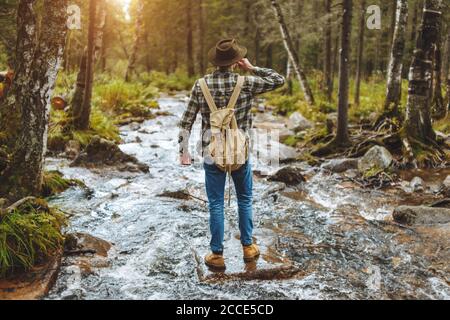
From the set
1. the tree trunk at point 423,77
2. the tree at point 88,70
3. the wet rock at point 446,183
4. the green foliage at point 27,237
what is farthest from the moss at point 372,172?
the tree at point 88,70

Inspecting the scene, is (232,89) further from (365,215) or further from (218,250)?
(365,215)

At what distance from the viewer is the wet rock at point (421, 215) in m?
6.90

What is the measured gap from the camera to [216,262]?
5312 millimetres

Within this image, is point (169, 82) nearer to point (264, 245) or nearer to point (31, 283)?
point (264, 245)

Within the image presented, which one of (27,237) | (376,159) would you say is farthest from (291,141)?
(27,237)

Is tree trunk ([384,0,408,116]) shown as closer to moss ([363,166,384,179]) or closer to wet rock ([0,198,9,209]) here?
moss ([363,166,384,179])

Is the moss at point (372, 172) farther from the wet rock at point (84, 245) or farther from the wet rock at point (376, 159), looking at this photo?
the wet rock at point (84, 245)

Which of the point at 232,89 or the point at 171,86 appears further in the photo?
the point at 171,86

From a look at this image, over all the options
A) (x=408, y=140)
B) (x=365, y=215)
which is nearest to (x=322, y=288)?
(x=365, y=215)

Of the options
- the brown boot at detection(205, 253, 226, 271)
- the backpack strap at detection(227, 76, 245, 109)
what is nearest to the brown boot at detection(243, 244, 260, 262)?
the brown boot at detection(205, 253, 226, 271)

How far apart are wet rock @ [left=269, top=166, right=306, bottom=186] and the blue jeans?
435 centimetres

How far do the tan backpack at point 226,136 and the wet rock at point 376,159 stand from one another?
231 inches

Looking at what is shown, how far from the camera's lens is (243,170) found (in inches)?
204
